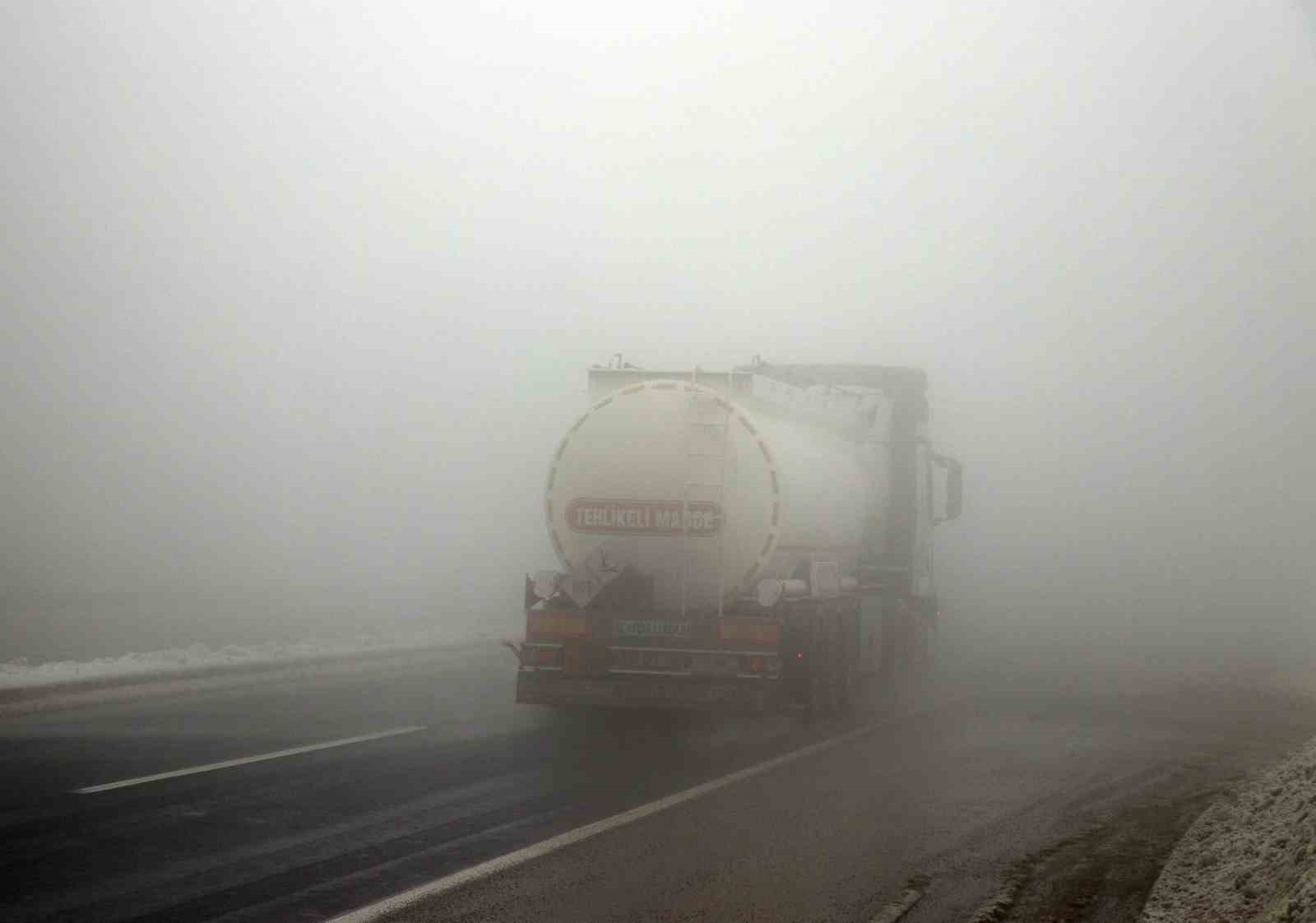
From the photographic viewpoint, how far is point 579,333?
242ft

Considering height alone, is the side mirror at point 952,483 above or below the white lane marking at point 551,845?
above

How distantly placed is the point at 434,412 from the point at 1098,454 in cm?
2983

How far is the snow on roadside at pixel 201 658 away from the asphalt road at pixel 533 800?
0.67m

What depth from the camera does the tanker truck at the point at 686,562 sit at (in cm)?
→ 1329

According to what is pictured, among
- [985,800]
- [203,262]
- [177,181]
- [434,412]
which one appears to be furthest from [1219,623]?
[177,181]

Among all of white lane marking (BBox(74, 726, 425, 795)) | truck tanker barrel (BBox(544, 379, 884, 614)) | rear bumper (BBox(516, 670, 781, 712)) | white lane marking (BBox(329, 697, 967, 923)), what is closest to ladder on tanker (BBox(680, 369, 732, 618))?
truck tanker barrel (BBox(544, 379, 884, 614))

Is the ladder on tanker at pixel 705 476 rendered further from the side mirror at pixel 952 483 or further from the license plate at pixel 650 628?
the side mirror at pixel 952 483

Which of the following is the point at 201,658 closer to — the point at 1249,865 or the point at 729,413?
the point at 729,413

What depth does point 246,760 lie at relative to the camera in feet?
34.1

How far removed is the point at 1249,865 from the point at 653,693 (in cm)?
642

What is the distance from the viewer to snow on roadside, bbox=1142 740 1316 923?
21.3ft

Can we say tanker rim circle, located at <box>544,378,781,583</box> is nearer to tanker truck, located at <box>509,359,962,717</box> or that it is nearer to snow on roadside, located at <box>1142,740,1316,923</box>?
tanker truck, located at <box>509,359,962,717</box>

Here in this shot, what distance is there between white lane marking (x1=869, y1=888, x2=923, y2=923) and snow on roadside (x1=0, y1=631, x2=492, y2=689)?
967 centimetres

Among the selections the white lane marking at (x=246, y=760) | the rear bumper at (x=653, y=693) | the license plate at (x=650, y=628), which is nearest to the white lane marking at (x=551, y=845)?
the rear bumper at (x=653, y=693)
